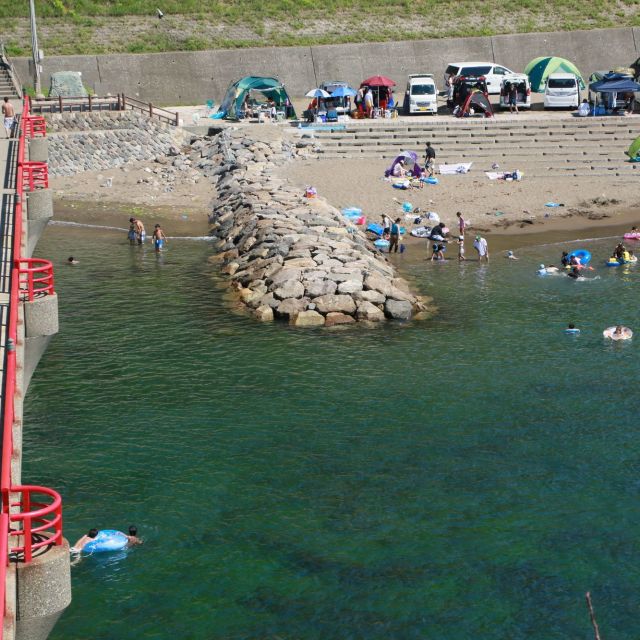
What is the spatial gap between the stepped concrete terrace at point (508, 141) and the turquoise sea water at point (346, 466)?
53.6 ft

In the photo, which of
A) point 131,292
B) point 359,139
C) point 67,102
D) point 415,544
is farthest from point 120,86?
point 415,544

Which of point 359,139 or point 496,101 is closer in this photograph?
point 359,139

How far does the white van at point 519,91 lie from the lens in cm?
5741

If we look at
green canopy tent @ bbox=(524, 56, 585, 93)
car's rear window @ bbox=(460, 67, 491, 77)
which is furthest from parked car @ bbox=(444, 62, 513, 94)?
green canopy tent @ bbox=(524, 56, 585, 93)

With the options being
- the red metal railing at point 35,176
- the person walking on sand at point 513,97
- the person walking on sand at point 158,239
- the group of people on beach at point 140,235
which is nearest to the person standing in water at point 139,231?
the group of people on beach at point 140,235

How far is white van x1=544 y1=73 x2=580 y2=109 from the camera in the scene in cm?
5738

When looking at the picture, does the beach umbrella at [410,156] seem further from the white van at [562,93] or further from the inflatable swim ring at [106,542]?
the inflatable swim ring at [106,542]

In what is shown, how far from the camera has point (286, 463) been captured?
23625 millimetres

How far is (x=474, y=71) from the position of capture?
201ft

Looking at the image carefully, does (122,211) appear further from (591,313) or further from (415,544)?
(415,544)

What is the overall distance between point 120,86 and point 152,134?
34.4ft

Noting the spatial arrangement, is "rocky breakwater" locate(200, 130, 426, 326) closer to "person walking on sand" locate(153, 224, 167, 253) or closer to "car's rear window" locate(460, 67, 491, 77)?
"person walking on sand" locate(153, 224, 167, 253)

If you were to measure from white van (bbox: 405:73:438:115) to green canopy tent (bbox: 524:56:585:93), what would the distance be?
23.0 ft

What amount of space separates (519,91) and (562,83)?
91.7 inches
